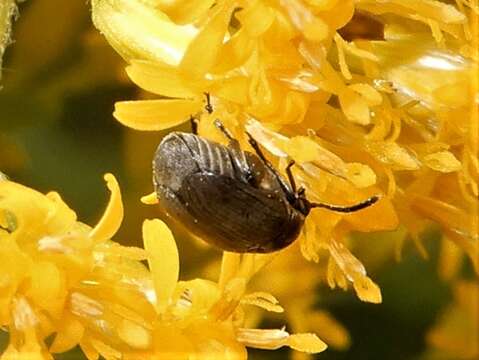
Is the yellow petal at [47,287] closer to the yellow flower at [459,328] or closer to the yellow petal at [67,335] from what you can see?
the yellow petal at [67,335]

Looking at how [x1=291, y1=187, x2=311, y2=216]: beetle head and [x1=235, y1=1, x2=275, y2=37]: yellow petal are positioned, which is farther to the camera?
[x1=291, y1=187, x2=311, y2=216]: beetle head

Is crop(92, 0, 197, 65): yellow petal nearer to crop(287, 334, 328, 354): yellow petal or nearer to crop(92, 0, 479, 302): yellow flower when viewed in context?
crop(92, 0, 479, 302): yellow flower

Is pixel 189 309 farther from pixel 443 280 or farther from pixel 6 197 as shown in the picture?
pixel 443 280

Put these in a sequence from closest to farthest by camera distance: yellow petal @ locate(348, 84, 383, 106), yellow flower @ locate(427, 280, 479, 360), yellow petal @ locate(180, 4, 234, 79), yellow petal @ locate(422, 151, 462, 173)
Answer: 1. yellow petal @ locate(180, 4, 234, 79)
2. yellow petal @ locate(348, 84, 383, 106)
3. yellow petal @ locate(422, 151, 462, 173)
4. yellow flower @ locate(427, 280, 479, 360)

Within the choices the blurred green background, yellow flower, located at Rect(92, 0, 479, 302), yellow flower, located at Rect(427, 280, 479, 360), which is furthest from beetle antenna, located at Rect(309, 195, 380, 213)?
yellow flower, located at Rect(427, 280, 479, 360)

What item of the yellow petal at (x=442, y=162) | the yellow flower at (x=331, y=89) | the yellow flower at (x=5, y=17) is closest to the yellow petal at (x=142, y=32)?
the yellow flower at (x=331, y=89)

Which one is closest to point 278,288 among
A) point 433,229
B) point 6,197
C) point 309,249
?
point 433,229

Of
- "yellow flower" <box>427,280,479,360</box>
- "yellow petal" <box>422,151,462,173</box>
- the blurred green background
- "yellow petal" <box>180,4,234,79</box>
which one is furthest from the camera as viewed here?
"yellow flower" <box>427,280,479,360</box>
